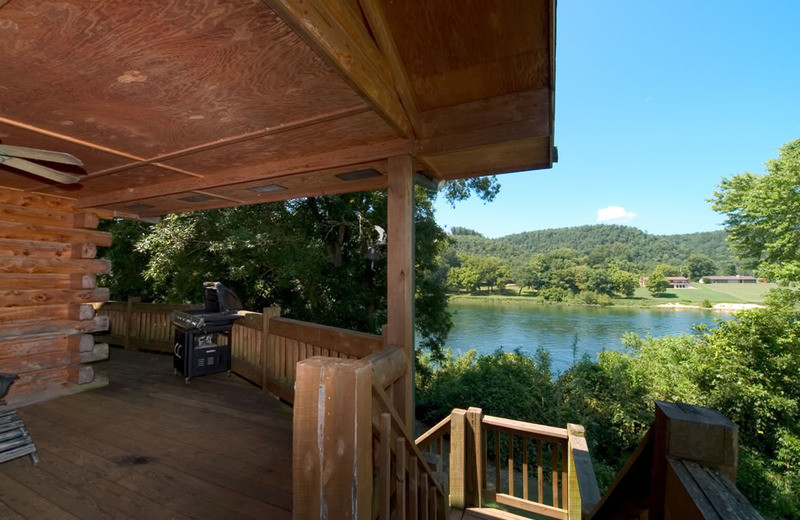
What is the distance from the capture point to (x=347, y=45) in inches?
59.6

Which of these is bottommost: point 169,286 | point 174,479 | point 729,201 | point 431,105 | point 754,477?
point 754,477

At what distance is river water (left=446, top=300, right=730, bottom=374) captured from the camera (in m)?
25.0

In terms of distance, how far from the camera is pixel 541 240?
74812 millimetres

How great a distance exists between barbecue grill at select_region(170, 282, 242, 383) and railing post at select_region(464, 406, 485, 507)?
3247 millimetres

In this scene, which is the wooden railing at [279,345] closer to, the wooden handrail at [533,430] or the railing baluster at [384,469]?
the railing baluster at [384,469]

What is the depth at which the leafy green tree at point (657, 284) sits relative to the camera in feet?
134

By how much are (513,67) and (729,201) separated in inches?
689

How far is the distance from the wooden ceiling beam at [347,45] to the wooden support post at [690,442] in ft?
5.55

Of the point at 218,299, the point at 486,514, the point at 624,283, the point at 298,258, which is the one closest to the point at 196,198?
the point at 218,299

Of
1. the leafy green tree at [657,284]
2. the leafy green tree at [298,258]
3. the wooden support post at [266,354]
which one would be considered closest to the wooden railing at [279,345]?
the wooden support post at [266,354]

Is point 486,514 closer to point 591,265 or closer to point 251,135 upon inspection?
point 251,135


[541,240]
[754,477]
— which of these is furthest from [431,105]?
[541,240]

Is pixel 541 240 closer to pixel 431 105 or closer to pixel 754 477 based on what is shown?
pixel 754 477

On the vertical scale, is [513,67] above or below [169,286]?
above
